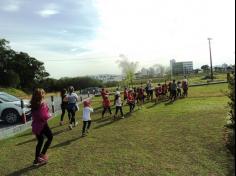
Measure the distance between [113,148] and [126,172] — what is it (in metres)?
2.30

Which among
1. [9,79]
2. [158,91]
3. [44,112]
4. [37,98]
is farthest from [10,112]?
[9,79]

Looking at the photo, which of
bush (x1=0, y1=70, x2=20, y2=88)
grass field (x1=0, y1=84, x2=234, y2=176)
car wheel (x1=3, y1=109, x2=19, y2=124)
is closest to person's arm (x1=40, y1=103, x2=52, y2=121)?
grass field (x1=0, y1=84, x2=234, y2=176)

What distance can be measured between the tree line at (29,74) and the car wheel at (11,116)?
63088mm

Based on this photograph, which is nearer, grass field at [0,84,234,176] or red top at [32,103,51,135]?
grass field at [0,84,234,176]

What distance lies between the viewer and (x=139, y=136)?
11188mm

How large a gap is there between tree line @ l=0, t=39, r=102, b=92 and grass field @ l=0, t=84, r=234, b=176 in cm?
6844

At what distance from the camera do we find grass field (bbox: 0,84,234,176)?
24.5 feet

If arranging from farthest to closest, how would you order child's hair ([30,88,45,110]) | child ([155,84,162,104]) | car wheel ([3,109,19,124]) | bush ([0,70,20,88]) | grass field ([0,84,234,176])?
bush ([0,70,20,88]), child ([155,84,162,104]), car wheel ([3,109,19,124]), child's hair ([30,88,45,110]), grass field ([0,84,234,176])

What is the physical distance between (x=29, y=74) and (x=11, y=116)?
231ft

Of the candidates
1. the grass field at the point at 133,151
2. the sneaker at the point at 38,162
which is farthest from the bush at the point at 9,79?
the sneaker at the point at 38,162

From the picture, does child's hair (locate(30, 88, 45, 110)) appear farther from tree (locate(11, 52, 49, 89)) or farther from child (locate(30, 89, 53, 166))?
tree (locate(11, 52, 49, 89))

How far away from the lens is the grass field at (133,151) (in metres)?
7.48

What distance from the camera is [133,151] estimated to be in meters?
9.05

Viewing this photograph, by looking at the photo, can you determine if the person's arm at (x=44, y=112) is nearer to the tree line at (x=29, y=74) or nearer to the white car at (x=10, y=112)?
the white car at (x=10, y=112)
